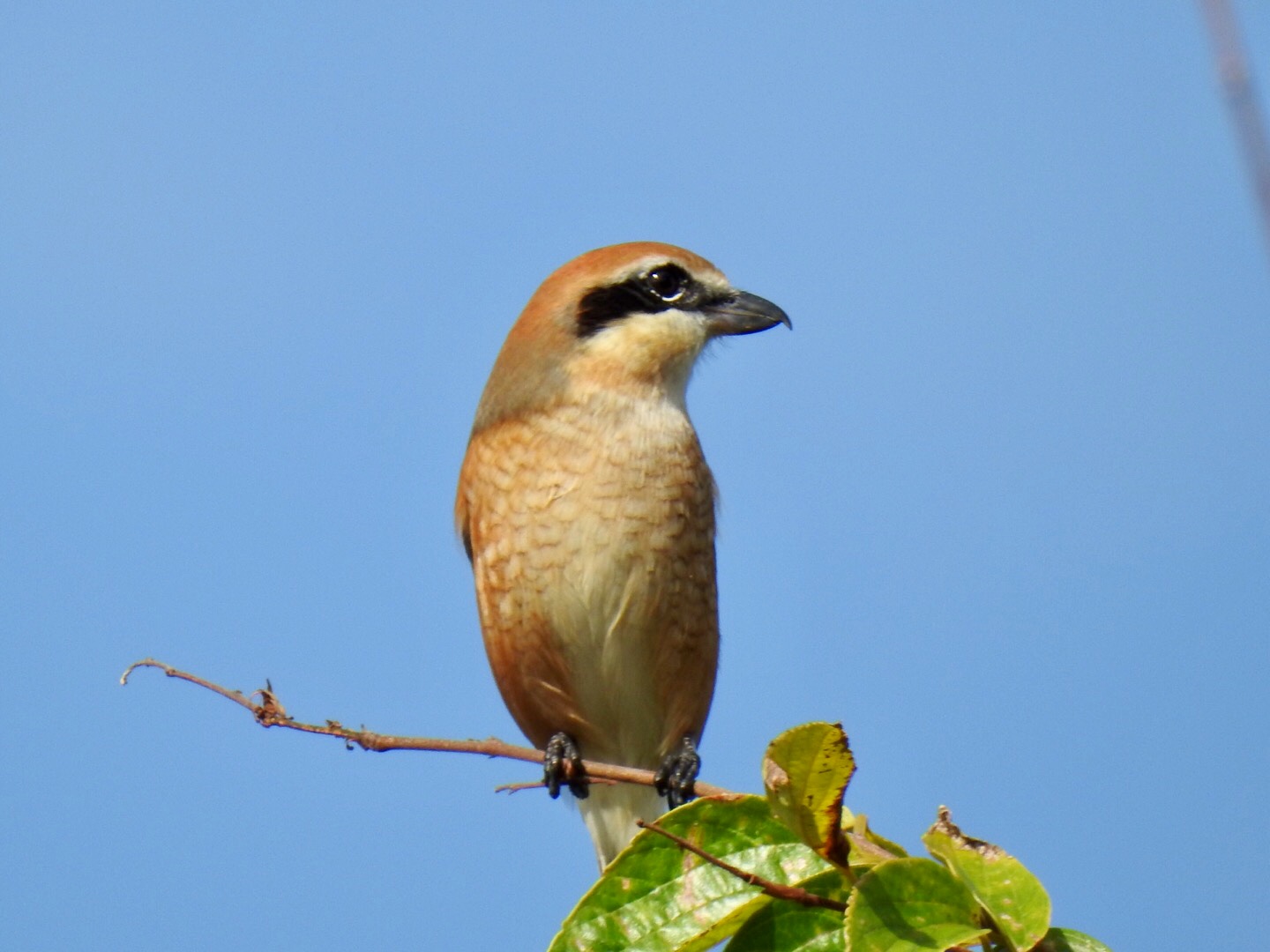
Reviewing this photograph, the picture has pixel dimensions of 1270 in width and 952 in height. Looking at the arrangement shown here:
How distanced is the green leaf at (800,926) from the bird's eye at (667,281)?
3.00 m

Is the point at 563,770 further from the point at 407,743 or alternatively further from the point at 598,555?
the point at 407,743

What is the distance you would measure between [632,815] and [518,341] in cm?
158

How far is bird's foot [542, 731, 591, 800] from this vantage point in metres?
4.07

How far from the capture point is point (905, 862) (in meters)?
1.85

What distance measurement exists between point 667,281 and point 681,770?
1.61m

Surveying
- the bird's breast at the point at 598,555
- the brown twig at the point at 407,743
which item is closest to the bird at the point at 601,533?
the bird's breast at the point at 598,555

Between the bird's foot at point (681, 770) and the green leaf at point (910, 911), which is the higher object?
the green leaf at point (910, 911)

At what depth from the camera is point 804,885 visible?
196cm

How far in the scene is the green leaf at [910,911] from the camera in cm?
178

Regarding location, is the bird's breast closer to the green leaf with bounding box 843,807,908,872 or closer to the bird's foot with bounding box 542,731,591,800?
the bird's foot with bounding box 542,731,591,800

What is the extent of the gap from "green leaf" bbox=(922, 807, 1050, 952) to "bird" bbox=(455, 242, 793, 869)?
2101mm

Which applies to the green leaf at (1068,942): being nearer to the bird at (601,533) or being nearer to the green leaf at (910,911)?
the green leaf at (910,911)

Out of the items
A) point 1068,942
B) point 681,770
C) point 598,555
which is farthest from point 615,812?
point 1068,942

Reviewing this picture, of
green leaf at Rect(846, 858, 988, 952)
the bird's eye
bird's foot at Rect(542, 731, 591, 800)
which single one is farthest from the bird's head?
green leaf at Rect(846, 858, 988, 952)
